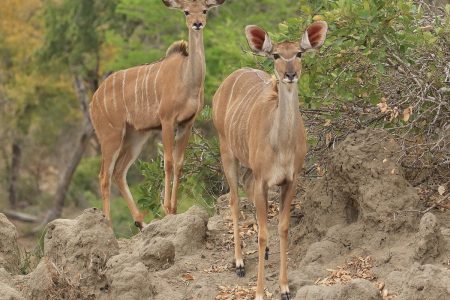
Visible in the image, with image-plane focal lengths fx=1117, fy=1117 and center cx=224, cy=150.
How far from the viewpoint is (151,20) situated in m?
20.2

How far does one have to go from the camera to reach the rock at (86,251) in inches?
286

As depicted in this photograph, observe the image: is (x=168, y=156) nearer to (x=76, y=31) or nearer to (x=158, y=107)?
(x=158, y=107)

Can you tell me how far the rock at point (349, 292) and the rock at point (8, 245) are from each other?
8.90 ft

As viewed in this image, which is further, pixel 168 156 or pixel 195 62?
pixel 195 62

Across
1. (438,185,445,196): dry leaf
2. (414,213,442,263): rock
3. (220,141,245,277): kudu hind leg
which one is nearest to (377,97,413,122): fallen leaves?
(438,185,445,196): dry leaf

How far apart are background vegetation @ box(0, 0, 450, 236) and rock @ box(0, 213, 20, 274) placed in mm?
1953

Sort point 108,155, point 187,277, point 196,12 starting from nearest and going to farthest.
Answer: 1. point 187,277
2. point 196,12
3. point 108,155

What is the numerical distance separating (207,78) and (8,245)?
35.7 feet

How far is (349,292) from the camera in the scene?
250 inches

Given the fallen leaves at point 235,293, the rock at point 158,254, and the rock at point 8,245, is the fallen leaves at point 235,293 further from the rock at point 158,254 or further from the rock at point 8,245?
the rock at point 8,245

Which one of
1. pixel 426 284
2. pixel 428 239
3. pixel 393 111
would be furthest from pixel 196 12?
pixel 426 284

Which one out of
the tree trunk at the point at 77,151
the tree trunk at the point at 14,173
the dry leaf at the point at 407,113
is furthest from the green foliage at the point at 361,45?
the tree trunk at the point at 14,173

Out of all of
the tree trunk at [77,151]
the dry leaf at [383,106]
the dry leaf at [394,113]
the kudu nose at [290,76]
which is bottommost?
the tree trunk at [77,151]

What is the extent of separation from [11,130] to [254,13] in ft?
32.7
